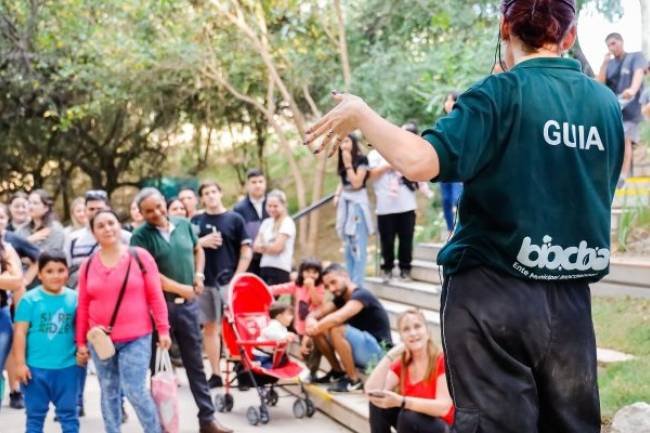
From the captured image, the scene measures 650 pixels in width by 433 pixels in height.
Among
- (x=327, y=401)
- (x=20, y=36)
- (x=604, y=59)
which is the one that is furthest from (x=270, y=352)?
(x=20, y=36)

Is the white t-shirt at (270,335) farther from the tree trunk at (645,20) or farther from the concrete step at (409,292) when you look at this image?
the tree trunk at (645,20)

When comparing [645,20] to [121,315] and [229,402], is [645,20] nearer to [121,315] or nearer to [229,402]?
[121,315]

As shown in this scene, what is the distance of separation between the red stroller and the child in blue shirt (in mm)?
1542

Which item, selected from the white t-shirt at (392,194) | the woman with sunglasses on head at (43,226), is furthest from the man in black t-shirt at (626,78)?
the woman with sunglasses on head at (43,226)

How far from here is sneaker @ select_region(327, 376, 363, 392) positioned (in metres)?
7.34

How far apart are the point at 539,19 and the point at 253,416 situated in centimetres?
538

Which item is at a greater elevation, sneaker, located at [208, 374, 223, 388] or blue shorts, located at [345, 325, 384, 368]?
blue shorts, located at [345, 325, 384, 368]

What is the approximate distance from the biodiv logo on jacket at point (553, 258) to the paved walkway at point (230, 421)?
4836mm

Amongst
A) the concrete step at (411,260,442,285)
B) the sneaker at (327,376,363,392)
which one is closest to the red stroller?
the sneaker at (327,376,363,392)

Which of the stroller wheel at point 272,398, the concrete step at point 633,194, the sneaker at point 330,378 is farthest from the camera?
the concrete step at point 633,194

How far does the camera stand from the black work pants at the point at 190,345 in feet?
21.9

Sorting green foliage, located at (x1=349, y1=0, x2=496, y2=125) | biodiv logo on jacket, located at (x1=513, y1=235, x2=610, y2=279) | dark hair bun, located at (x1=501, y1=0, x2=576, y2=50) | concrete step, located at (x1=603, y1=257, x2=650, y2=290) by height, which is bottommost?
concrete step, located at (x1=603, y1=257, x2=650, y2=290)

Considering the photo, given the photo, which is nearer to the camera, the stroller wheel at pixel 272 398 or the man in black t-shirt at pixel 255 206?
the stroller wheel at pixel 272 398

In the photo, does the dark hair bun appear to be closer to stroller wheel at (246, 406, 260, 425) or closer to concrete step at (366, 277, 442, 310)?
stroller wheel at (246, 406, 260, 425)
